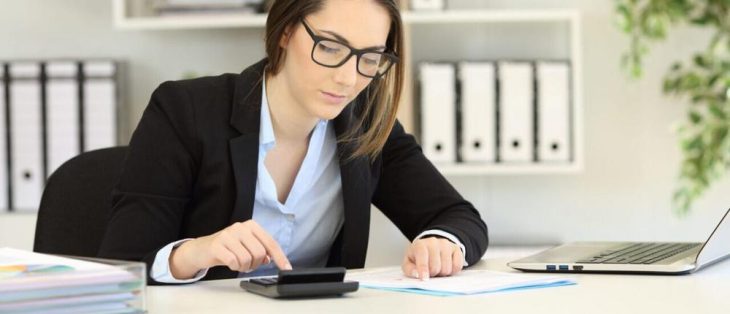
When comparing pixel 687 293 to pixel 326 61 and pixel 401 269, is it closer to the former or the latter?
pixel 401 269

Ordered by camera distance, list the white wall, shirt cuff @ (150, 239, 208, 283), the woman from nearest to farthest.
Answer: shirt cuff @ (150, 239, 208, 283)
the woman
the white wall

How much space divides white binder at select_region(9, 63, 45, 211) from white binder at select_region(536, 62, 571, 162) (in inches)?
51.0

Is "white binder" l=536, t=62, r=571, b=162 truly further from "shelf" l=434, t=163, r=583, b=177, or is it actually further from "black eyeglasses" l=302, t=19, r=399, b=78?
"black eyeglasses" l=302, t=19, r=399, b=78

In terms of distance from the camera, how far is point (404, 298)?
125 cm

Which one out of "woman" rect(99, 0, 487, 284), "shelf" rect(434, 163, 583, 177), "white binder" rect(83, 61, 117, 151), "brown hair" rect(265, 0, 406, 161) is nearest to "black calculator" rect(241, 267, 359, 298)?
"woman" rect(99, 0, 487, 284)

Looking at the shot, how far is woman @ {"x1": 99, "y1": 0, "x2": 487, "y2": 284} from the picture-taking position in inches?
61.6

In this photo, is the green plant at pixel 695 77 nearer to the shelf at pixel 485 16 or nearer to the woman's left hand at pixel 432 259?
the shelf at pixel 485 16

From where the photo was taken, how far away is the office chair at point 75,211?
1.76 metres

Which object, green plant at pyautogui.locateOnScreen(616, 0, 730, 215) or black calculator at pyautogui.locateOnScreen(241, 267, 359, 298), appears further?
green plant at pyautogui.locateOnScreen(616, 0, 730, 215)

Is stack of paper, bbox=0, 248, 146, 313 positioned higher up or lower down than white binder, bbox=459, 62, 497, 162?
lower down

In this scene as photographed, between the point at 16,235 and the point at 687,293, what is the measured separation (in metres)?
2.07

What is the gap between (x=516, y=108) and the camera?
281cm

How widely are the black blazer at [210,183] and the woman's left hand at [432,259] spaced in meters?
0.10

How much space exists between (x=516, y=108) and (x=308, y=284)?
1.65 m
